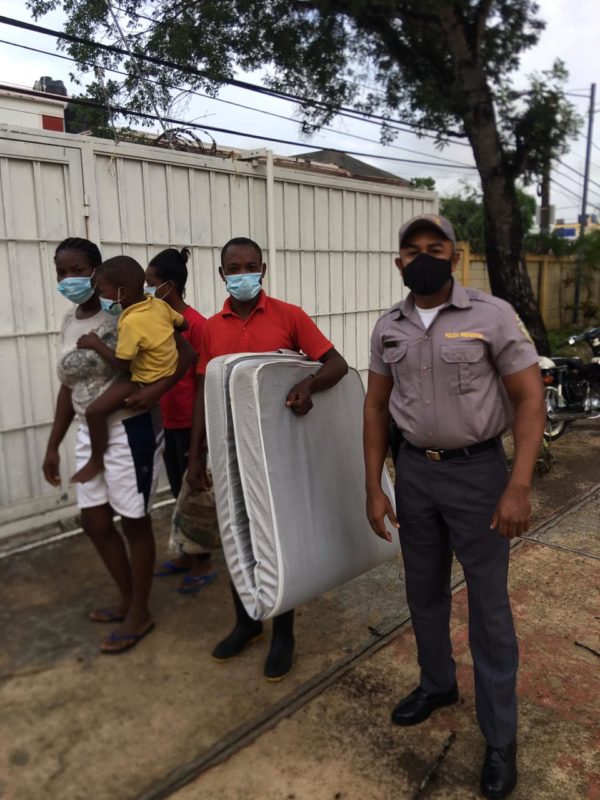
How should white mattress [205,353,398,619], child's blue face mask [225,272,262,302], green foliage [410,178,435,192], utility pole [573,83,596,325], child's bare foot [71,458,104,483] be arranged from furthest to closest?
green foliage [410,178,435,192] < utility pole [573,83,596,325] < child's bare foot [71,458,104,483] < child's blue face mask [225,272,262,302] < white mattress [205,353,398,619]

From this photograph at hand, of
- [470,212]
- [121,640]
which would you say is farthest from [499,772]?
[470,212]

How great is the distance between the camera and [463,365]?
6.48 feet

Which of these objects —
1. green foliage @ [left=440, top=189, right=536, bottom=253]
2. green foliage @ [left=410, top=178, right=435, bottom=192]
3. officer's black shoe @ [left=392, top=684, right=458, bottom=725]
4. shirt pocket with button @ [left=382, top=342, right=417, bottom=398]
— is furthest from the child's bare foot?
green foliage @ [left=410, top=178, right=435, bottom=192]

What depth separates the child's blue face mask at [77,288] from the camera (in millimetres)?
2816

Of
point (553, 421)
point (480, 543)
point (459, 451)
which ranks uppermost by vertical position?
point (459, 451)

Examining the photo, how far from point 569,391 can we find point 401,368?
5.01 meters

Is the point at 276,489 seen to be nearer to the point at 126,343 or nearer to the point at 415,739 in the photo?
the point at 126,343

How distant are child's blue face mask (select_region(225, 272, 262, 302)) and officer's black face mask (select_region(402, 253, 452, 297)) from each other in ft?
2.71

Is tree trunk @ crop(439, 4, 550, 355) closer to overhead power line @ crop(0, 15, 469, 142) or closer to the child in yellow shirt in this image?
overhead power line @ crop(0, 15, 469, 142)

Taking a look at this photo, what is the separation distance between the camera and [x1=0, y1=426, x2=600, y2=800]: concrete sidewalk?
2160 millimetres

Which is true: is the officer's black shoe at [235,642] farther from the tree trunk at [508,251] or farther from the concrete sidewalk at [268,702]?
the tree trunk at [508,251]

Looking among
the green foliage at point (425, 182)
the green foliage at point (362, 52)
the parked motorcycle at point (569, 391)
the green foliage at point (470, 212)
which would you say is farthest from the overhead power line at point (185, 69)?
the green foliage at point (425, 182)

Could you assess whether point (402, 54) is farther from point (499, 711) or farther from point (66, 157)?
point (499, 711)

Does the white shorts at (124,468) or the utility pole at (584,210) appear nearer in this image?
the white shorts at (124,468)
